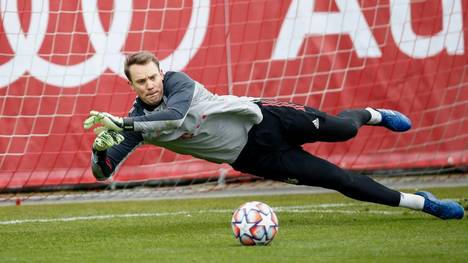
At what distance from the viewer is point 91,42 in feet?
39.8

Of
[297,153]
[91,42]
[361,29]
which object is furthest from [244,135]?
[361,29]

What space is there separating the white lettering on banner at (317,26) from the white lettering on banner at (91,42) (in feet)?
3.54

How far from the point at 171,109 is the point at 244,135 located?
816mm

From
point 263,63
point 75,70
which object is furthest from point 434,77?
point 75,70

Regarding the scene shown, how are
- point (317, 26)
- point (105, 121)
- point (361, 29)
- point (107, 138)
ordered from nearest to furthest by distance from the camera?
A: point (105, 121), point (107, 138), point (317, 26), point (361, 29)

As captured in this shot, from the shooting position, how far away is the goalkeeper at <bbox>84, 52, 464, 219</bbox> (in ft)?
26.9

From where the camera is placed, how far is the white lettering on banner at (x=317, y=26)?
42.3 ft

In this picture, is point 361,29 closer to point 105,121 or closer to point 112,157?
point 112,157

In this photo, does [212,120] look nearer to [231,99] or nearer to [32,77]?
[231,99]

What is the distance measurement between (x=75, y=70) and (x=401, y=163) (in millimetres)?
4195

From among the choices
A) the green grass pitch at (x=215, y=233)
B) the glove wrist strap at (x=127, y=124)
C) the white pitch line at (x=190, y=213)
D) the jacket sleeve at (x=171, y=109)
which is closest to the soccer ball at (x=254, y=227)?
the green grass pitch at (x=215, y=233)

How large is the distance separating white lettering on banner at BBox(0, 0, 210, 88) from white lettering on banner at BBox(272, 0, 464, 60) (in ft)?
3.70

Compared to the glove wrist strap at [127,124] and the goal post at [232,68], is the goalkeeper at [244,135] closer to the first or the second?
the glove wrist strap at [127,124]

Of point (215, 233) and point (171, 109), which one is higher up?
point (171, 109)
